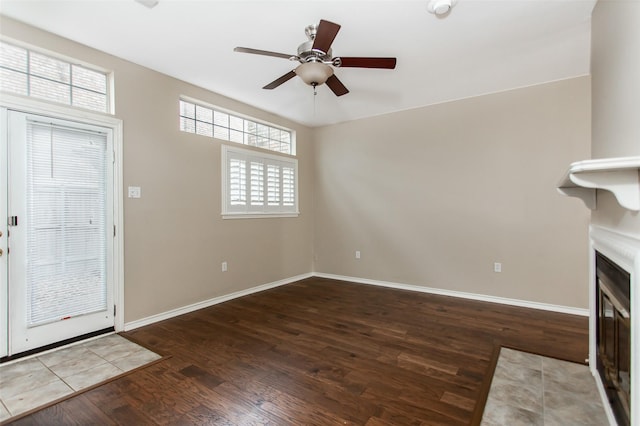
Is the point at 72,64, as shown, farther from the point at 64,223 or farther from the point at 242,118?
the point at 242,118

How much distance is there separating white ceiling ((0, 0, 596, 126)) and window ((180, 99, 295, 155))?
356 mm

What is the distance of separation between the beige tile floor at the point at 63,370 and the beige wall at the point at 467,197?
344 centimetres

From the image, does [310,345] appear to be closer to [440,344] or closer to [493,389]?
[440,344]

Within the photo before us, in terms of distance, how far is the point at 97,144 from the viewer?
290cm

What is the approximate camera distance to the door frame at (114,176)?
2371 millimetres

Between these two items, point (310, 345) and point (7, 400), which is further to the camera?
point (310, 345)

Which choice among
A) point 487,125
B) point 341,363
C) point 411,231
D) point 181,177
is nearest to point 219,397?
point 341,363

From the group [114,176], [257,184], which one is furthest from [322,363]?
[257,184]

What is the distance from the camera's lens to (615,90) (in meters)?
1.67

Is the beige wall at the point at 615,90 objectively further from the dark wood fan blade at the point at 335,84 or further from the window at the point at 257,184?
the window at the point at 257,184

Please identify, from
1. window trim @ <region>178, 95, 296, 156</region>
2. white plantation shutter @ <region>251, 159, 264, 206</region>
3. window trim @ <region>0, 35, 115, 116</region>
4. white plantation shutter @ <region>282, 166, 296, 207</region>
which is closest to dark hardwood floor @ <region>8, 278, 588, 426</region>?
white plantation shutter @ <region>251, 159, 264, 206</region>

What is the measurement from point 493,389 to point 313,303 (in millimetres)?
2313

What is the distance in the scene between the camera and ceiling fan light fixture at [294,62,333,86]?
2.30m

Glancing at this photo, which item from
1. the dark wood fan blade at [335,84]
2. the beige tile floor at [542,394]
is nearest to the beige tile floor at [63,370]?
the beige tile floor at [542,394]
